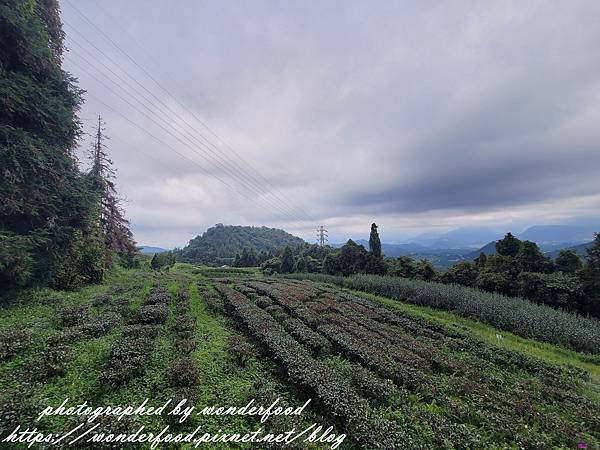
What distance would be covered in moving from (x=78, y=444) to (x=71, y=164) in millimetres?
15086

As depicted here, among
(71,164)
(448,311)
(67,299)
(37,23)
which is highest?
(37,23)

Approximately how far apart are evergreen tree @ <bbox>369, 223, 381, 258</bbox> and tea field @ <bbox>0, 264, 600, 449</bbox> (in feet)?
68.0

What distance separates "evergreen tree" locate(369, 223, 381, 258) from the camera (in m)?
33.4

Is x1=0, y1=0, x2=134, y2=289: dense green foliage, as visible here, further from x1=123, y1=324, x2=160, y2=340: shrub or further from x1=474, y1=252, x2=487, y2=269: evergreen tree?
x1=474, y1=252, x2=487, y2=269: evergreen tree

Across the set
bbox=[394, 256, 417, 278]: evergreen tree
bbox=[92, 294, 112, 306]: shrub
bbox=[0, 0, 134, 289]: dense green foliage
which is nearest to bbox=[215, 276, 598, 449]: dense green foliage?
bbox=[92, 294, 112, 306]: shrub

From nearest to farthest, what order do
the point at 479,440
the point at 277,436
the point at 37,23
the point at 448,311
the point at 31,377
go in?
the point at 277,436 < the point at 479,440 < the point at 31,377 < the point at 37,23 < the point at 448,311

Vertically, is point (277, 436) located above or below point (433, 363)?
above

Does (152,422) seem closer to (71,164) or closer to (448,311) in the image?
(71,164)

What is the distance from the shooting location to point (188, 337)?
9.75 meters

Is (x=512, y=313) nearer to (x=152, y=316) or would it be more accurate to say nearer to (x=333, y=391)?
(x=333, y=391)

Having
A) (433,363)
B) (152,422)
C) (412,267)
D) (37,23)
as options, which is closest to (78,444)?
(152,422)

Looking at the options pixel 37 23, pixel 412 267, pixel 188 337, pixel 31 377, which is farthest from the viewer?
pixel 412 267

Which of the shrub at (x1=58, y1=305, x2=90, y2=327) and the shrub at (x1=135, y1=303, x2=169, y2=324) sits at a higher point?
the shrub at (x1=58, y1=305, x2=90, y2=327)

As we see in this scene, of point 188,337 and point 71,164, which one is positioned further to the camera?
point 71,164
